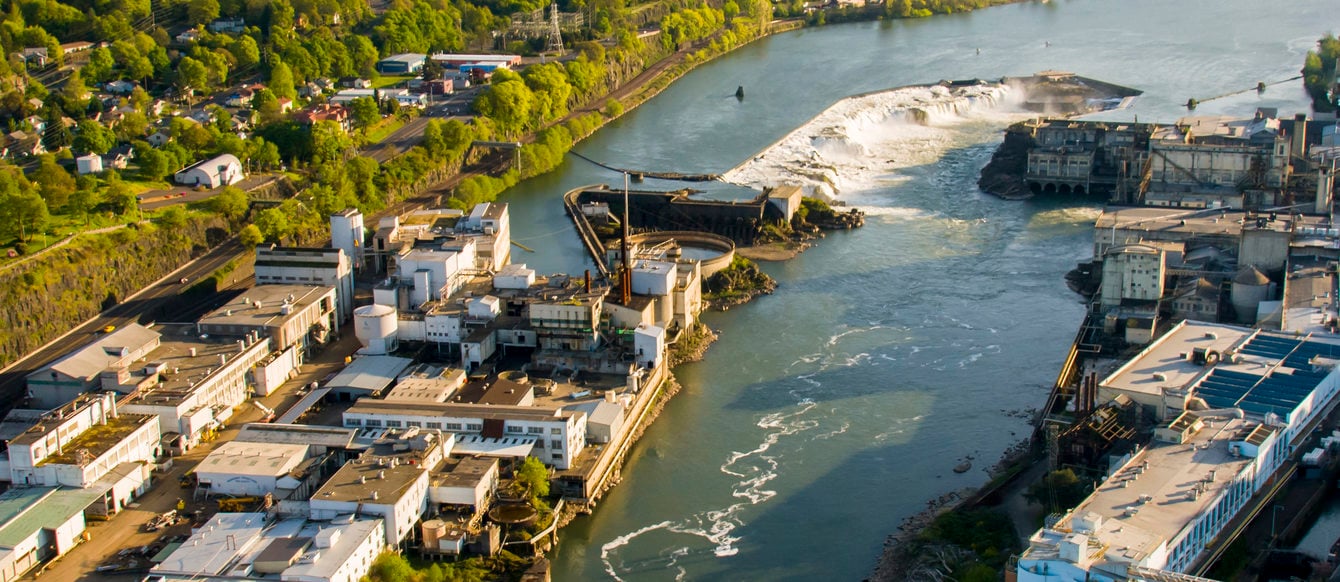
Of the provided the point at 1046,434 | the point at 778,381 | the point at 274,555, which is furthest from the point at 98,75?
the point at 1046,434

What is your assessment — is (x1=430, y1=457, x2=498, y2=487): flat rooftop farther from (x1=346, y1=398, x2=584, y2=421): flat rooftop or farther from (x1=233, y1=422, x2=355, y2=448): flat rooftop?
(x1=233, y1=422, x2=355, y2=448): flat rooftop

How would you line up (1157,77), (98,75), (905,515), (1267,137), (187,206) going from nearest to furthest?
(905,515)
(187,206)
(1267,137)
(98,75)
(1157,77)

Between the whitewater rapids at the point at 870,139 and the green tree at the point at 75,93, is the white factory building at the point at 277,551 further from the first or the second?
the green tree at the point at 75,93

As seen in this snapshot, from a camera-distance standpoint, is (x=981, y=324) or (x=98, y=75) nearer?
(x=981, y=324)

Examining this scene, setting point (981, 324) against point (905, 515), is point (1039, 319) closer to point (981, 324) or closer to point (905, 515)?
point (981, 324)

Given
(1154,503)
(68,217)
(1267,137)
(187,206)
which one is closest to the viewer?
(1154,503)

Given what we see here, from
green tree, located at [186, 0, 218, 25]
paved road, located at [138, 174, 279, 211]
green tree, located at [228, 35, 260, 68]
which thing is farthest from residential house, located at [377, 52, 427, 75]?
paved road, located at [138, 174, 279, 211]
